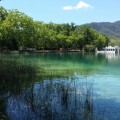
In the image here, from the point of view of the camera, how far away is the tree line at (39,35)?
92.1 metres

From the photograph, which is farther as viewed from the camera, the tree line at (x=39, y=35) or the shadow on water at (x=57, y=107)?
the tree line at (x=39, y=35)

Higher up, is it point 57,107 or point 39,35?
point 39,35

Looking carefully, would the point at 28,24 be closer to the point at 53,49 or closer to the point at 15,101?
the point at 53,49

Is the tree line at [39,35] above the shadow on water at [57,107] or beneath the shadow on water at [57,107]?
above

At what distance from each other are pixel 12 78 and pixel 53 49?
361 feet

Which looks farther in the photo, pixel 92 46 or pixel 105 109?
pixel 92 46

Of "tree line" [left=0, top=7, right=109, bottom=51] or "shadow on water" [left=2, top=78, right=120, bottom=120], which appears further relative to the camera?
"tree line" [left=0, top=7, right=109, bottom=51]

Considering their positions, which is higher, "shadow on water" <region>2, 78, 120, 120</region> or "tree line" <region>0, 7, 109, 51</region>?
"tree line" <region>0, 7, 109, 51</region>

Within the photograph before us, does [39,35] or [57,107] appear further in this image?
[39,35]

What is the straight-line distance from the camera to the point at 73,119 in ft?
37.3

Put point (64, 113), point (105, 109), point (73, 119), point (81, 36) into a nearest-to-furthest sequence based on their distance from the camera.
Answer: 1. point (73, 119)
2. point (64, 113)
3. point (105, 109)
4. point (81, 36)

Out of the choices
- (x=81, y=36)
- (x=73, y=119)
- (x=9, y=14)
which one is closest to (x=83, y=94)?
(x=73, y=119)

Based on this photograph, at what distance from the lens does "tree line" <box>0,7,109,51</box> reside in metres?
92.1

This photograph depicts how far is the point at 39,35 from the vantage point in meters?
114
